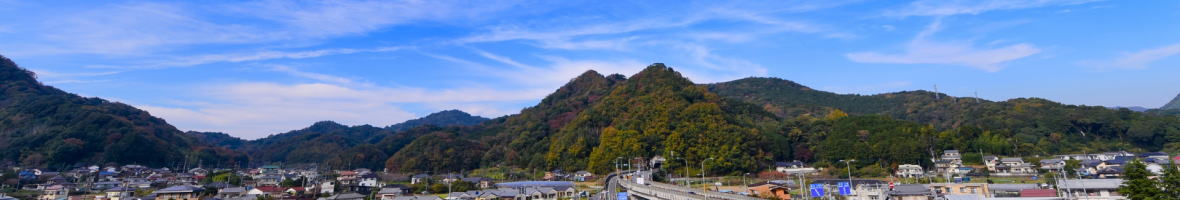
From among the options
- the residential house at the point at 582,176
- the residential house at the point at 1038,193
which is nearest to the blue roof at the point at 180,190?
the residential house at the point at 582,176

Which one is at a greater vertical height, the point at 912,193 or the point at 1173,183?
the point at 1173,183

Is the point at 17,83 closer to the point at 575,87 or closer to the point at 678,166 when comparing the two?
the point at 575,87

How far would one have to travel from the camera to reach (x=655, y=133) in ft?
206

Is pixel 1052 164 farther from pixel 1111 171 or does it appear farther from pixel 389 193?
pixel 389 193

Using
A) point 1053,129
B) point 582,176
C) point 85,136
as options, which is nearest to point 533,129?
point 582,176

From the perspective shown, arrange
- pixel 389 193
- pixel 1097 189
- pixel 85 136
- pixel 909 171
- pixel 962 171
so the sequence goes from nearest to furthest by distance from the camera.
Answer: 1. pixel 1097 189
2. pixel 389 193
3. pixel 962 171
4. pixel 909 171
5. pixel 85 136

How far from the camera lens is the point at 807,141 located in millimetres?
66688

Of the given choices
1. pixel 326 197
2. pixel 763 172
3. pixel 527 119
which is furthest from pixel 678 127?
pixel 527 119

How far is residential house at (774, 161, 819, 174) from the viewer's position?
53.2 meters

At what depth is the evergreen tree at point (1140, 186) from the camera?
1930 centimetres

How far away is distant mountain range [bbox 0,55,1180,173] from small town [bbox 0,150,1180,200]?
123 inches

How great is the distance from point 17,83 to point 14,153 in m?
51.5

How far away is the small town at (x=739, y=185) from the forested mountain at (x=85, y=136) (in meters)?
15.8

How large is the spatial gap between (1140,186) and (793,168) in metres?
35.2
